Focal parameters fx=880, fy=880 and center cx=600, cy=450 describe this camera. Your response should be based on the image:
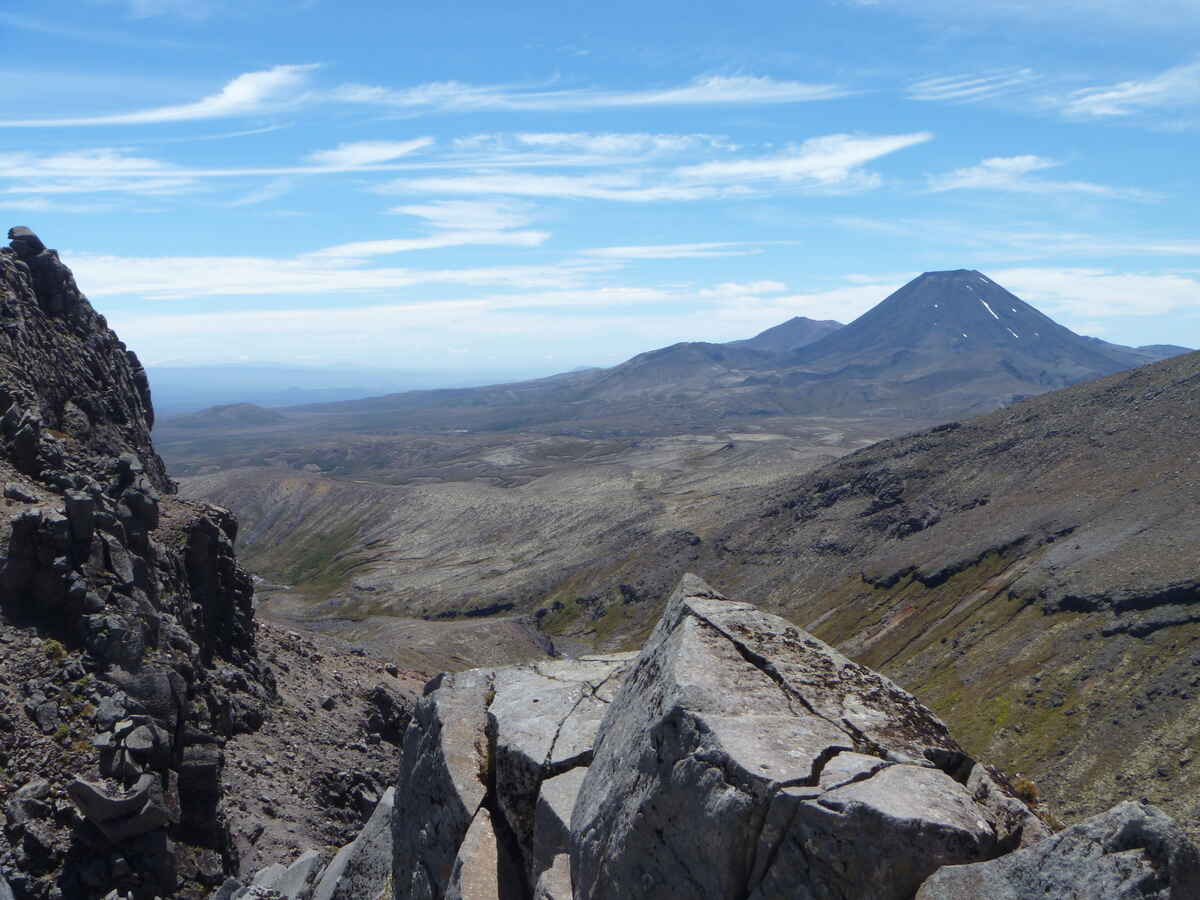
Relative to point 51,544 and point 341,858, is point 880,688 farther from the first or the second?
point 51,544

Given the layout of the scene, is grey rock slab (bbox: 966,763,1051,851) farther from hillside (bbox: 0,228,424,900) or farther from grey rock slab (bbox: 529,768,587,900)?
hillside (bbox: 0,228,424,900)

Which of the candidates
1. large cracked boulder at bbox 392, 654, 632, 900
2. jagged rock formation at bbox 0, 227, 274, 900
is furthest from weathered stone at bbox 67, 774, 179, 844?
large cracked boulder at bbox 392, 654, 632, 900

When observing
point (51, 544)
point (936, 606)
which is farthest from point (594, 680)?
point (936, 606)

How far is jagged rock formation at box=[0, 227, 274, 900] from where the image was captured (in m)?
22.2

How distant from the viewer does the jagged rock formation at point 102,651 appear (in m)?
22.2

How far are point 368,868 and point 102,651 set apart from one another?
536 inches

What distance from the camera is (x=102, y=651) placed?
27.3 metres

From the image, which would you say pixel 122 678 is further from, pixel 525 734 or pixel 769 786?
pixel 769 786

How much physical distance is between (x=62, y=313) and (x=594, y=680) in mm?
45785

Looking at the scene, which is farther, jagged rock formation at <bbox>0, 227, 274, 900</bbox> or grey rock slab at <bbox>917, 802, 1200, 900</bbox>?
jagged rock formation at <bbox>0, 227, 274, 900</bbox>

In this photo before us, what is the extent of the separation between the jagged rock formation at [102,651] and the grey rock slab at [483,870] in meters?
12.8

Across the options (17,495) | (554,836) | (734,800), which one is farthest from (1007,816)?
(17,495)

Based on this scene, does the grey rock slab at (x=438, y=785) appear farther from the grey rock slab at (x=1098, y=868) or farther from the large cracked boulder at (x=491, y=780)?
the grey rock slab at (x=1098, y=868)

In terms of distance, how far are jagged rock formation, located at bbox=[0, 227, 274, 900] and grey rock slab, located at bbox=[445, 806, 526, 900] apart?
12.8 metres
